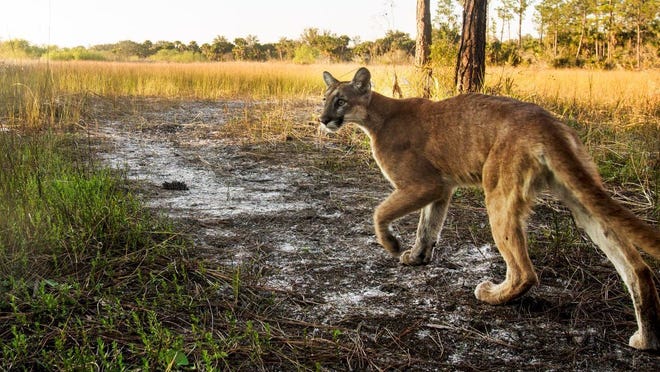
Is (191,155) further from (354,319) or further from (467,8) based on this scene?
(354,319)

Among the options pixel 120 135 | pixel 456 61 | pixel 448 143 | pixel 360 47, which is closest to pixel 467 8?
pixel 456 61

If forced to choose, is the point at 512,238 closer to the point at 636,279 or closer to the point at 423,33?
the point at 636,279

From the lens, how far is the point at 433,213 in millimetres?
3744

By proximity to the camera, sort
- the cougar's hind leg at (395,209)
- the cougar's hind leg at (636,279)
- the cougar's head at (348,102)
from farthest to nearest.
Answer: the cougar's head at (348,102)
the cougar's hind leg at (395,209)
the cougar's hind leg at (636,279)

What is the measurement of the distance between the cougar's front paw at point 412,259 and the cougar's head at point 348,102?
3.68 feet

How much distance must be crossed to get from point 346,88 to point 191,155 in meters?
3.71

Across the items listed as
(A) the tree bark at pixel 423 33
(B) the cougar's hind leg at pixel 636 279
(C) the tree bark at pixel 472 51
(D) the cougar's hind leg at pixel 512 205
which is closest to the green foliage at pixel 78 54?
(A) the tree bark at pixel 423 33

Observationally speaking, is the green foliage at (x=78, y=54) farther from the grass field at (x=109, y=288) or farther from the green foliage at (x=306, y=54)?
the grass field at (x=109, y=288)

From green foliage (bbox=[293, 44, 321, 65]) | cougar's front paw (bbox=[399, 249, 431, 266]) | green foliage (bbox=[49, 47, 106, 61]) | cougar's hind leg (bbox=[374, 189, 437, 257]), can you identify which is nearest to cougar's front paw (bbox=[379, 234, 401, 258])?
cougar's hind leg (bbox=[374, 189, 437, 257])

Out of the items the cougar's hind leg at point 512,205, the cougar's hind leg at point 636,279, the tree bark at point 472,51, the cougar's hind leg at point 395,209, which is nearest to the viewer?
the cougar's hind leg at point 636,279

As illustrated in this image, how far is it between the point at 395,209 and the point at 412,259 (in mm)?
416

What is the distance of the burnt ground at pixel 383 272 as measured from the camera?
2580mm

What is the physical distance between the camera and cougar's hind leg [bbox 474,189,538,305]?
284 cm

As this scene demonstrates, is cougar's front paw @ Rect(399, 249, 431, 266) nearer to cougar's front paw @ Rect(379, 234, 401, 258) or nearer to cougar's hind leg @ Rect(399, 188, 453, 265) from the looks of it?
cougar's hind leg @ Rect(399, 188, 453, 265)
